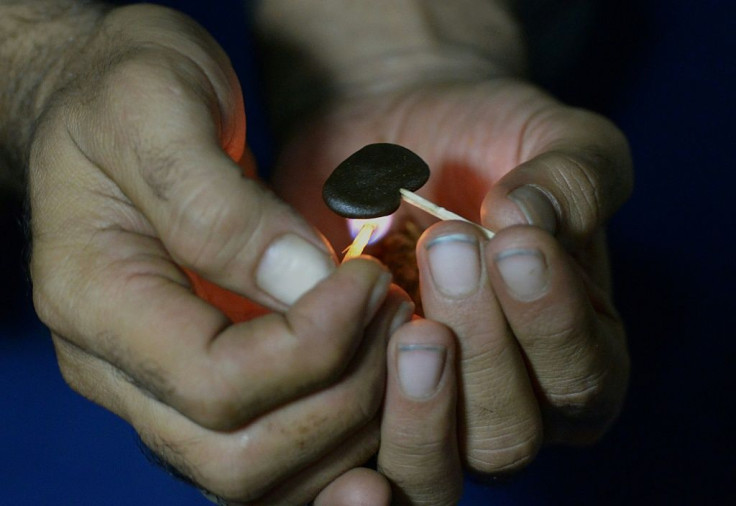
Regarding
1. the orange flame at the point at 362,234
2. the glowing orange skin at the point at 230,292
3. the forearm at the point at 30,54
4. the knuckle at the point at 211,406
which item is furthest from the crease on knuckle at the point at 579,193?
the forearm at the point at 30,54

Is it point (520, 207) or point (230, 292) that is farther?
point (230, 292)

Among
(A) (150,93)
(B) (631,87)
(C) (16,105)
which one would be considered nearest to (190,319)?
(A) (150,93)

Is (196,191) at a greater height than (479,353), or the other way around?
(196,191)

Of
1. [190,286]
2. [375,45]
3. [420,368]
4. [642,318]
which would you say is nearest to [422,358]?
[420,368]

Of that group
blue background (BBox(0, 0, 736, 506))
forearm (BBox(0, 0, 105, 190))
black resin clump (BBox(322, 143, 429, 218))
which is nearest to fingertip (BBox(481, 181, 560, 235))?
black resin clump (BBox(322, 143, 429, 218))

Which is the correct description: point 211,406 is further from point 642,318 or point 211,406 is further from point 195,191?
point 642,318

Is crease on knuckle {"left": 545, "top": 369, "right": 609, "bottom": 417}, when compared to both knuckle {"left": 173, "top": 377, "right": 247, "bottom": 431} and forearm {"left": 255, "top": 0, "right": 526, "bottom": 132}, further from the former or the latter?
forearm {"left": 255, "top": 0, "right": 526, "bottom": 132}

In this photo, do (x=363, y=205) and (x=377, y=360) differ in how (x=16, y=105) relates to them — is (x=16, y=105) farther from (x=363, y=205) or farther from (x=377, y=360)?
(x=377, y=360)

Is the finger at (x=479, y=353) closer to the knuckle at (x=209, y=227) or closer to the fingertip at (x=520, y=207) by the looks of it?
the fingertip at (x=520, y=207)
